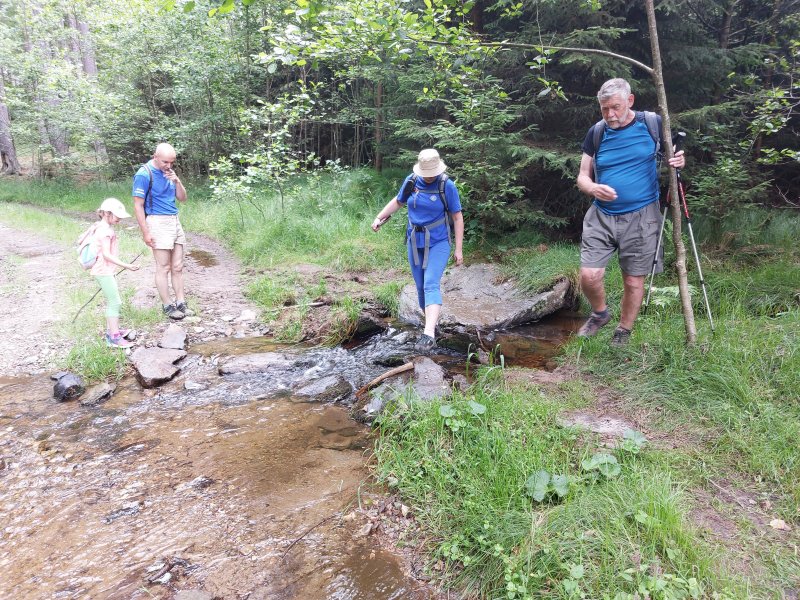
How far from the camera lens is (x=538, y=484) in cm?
277

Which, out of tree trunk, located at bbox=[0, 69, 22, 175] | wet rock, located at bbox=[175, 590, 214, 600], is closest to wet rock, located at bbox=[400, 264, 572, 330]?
wet rock, located at bbox=[175, 590, 214, 600]

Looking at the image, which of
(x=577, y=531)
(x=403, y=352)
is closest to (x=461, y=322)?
(x=403, y=352)

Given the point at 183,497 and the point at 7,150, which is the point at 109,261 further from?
the point at 7,150

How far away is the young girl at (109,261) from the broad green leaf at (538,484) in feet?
15.2

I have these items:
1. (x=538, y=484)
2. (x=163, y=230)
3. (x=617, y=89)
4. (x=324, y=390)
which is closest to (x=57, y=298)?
(x=163, y=230)

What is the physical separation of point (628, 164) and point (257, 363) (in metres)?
4.21

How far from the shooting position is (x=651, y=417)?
3.46 meters

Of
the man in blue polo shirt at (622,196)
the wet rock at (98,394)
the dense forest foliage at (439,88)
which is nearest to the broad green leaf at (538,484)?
the man in blue polo shirt at (622,196)

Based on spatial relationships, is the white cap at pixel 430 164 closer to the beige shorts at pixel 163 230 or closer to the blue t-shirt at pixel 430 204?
the blue t-shirt at pixel 430 204

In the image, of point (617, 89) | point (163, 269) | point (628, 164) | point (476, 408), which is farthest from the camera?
point (163, 269)

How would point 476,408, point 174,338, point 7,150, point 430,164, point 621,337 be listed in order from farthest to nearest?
point 7,150, point 174,338, point 430,164, point 621,337, point 476,408

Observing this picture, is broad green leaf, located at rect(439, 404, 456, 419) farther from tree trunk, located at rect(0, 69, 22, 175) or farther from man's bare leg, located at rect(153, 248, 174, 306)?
tree trunk, located at rect(0, 69, 22, 175)

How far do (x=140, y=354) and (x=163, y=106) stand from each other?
17.7 metres

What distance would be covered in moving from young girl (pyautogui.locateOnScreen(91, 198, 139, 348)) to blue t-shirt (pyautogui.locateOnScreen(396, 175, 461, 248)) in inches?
122
